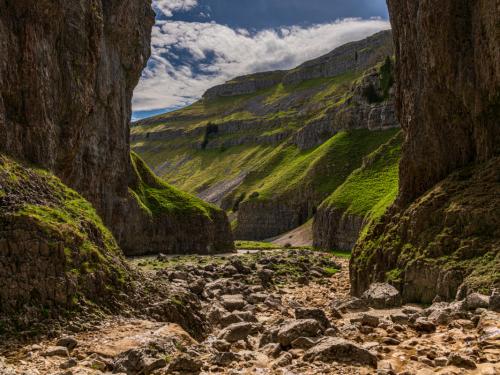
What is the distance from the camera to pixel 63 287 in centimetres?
2083

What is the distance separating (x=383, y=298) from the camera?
28422 mm

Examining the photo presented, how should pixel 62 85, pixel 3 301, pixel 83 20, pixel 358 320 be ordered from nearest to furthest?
1. pixel 3 301
2. pixel 358 320
3. pixel 62 85
4. pixel 83 20

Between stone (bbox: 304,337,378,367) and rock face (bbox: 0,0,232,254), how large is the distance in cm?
2262

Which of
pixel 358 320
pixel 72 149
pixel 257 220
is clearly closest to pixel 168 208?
pixel 72 149

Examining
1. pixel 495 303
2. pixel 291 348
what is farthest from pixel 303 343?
pixel 495 303

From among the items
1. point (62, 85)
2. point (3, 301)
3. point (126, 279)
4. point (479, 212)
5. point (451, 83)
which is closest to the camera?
point (3, 301)

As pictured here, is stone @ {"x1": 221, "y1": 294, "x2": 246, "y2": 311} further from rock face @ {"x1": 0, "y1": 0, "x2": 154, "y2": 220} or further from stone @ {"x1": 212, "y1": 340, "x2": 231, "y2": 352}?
rock face @ {"x1": 0, "y1": 0, "x2": 154, "y2": 220}

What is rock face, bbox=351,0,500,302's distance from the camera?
89.7ft

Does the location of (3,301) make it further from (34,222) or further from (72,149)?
(72,149)

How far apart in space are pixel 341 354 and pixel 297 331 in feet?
9.45

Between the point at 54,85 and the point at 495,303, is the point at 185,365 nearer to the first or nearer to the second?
Result: the point at 495,303

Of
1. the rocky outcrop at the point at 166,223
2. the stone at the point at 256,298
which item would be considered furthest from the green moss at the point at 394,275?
the rocky outcrop at the point at 166,223

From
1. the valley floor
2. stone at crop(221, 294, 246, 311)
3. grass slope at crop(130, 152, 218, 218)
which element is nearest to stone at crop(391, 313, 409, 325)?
the valley floor

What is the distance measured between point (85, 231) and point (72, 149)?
19356mm
